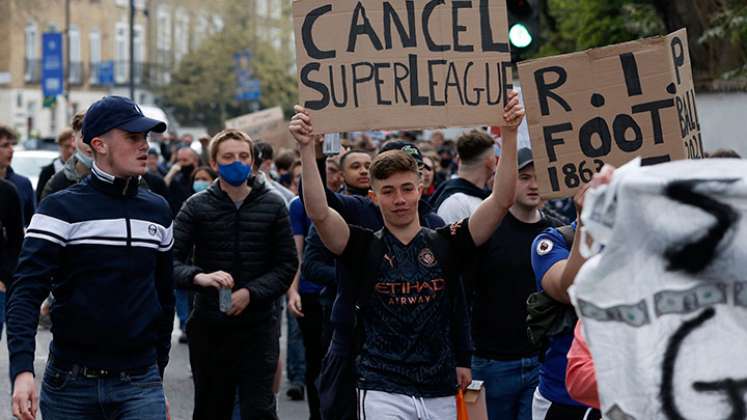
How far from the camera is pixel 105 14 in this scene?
244 feet

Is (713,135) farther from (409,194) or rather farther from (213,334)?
(409,194)

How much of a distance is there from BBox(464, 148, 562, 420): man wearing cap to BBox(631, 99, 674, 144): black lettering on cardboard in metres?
1.61

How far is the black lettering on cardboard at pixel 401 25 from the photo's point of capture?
6506 mm

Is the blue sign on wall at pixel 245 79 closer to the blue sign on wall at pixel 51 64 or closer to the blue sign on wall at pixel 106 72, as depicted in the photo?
the blue sign on wall at pixel 106 72

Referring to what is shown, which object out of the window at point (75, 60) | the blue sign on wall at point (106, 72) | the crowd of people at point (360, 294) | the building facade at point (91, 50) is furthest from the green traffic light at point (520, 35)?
the window at point (75, 60)

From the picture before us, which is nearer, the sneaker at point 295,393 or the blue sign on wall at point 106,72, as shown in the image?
the sneaker at point 295,393

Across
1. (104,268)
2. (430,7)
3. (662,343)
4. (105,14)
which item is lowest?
(662,343)

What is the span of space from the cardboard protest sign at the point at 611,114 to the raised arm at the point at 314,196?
97 centimetres

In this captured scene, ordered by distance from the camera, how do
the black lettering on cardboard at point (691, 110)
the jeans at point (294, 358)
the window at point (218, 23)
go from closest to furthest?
1. the black lettering on cardboard at point (691, 110)
2. the jeans at point (294, 358)
3. the window at point (218, 23)

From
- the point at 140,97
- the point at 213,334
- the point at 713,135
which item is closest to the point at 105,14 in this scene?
the point at 140,97

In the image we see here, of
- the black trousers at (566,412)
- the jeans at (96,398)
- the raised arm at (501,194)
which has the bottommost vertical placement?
the black trousers at (566,412)

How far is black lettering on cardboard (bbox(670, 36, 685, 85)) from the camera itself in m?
5.57

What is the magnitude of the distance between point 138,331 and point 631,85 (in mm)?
2132

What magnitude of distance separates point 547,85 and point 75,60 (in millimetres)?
69706
